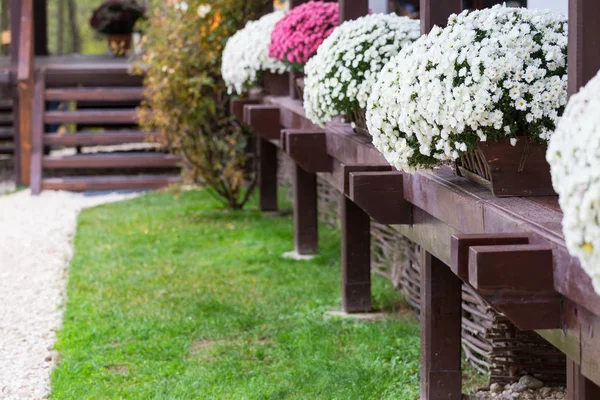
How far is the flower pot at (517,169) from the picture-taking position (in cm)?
298

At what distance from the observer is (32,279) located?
22.4 feet

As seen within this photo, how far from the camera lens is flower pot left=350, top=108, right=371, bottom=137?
4.68 m

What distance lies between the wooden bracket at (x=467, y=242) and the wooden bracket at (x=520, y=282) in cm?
9

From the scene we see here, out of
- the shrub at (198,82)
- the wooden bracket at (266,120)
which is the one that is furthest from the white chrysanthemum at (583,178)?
the shrub at (198,82)

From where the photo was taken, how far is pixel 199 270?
6812 mm

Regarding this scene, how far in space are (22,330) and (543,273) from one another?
3805 millimetres

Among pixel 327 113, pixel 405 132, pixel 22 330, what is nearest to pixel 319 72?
Answer: pixel 327 113

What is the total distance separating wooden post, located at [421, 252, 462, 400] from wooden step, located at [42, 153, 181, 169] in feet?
24.6

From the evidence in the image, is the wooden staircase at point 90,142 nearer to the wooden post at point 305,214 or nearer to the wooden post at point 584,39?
the wooden post at point 305,214

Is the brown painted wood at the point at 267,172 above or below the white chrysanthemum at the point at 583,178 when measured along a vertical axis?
below

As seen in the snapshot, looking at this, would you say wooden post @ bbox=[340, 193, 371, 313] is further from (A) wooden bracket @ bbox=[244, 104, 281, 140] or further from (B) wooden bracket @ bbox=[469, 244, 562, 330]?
(B) wooden bracket @ bbox=[469, 244, 562, 330]

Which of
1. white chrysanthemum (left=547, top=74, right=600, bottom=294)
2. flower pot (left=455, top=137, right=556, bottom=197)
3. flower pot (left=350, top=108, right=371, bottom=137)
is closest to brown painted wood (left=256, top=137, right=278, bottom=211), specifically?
flower pot (left=350, top=108, right=371, bottom=137)

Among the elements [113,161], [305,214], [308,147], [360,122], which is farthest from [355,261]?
[113,161]

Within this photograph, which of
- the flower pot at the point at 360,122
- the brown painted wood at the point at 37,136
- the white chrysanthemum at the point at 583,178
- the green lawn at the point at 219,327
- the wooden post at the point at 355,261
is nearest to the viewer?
the white chrysanthemum at the point at 583,178
